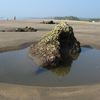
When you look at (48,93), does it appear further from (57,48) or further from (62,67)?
(57,48)

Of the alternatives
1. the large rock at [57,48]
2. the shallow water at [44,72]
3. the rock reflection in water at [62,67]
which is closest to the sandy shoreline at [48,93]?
the shallow water at [44,72]

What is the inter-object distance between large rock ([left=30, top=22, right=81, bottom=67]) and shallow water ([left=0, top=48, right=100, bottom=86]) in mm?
323

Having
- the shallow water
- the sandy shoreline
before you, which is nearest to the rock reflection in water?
the shallow water

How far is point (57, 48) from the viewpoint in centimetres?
1024

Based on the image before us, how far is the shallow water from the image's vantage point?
788cm

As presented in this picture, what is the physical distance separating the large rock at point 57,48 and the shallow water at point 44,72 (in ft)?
1.06

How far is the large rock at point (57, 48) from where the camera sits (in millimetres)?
9758

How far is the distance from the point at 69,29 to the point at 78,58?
1404 millimetres

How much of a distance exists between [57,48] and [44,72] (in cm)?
167

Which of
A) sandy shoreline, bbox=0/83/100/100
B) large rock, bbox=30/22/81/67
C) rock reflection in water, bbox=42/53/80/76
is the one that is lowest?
rock reflection in water, bbox=42/53/80/76

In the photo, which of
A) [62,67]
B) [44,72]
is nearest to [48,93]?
[44,72]

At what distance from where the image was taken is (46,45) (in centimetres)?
1059

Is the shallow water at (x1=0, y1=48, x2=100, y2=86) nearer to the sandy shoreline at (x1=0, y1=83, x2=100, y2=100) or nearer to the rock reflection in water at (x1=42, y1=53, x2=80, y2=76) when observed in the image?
the rock reflection in water at (x1=42, y1=53, x2=80, y2=76)

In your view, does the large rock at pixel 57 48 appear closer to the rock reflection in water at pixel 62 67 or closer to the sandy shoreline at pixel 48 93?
the rock reflection in water at pixel 62 67
